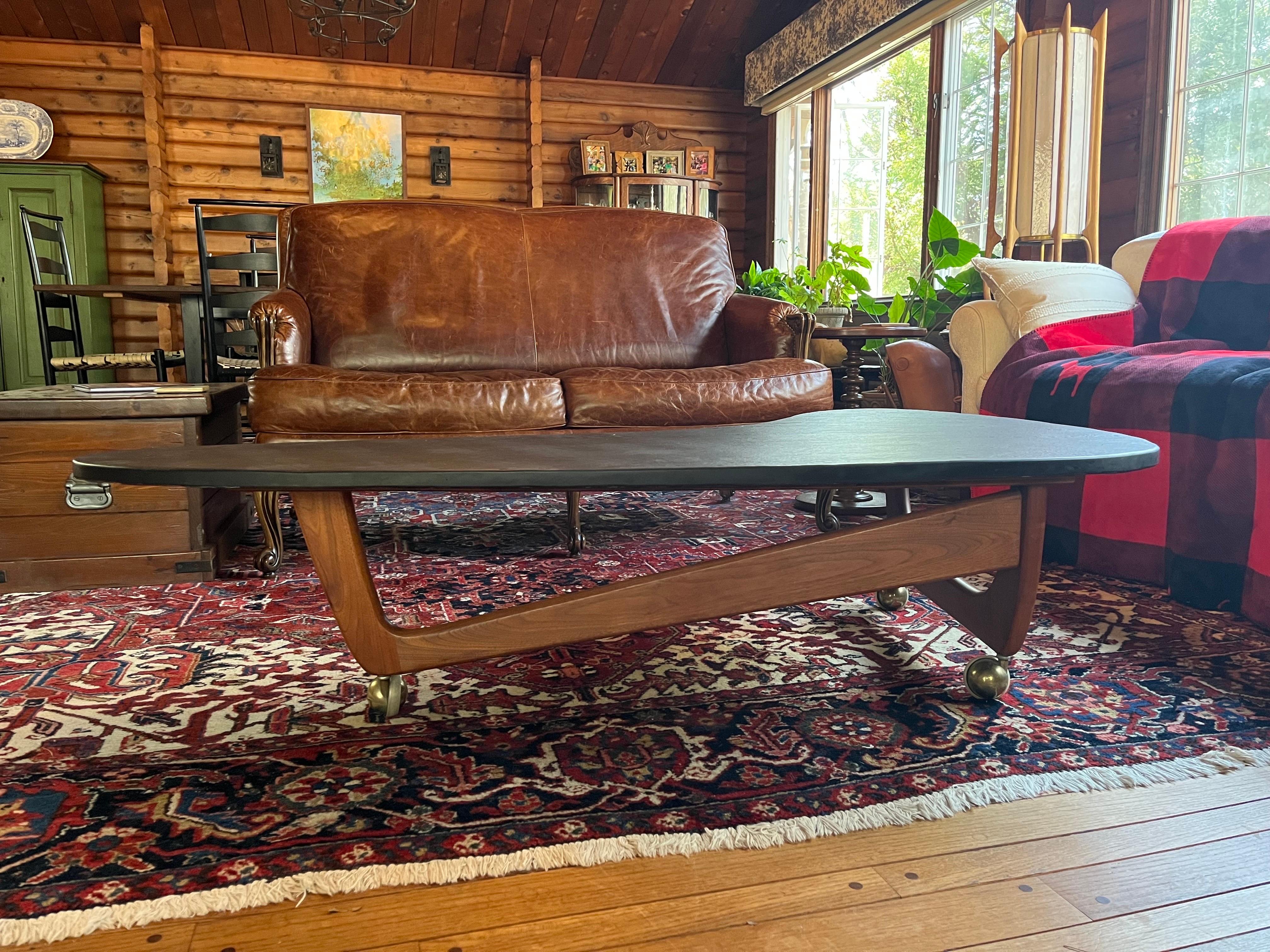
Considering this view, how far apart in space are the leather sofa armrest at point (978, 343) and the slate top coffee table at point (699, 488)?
1.20 meters

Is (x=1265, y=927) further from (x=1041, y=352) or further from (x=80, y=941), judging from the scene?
(x=1041, y=352)

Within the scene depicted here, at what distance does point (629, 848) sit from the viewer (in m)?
0.95

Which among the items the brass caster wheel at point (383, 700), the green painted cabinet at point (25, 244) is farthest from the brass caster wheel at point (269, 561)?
the green painted cabinet at point (25, 244)

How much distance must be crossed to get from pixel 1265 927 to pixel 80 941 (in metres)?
1.05

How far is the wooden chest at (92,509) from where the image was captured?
6.50ft

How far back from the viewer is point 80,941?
31.5 inches

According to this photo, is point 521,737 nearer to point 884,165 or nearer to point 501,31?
point 884,165

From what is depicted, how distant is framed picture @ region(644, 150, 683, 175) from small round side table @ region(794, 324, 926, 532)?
3.73 meters

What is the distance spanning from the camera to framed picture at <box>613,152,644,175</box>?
20.8 ft

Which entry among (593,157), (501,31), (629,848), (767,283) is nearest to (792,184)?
(593,157)

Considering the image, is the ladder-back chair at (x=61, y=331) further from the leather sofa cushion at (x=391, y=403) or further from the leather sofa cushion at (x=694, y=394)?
the leather sofa cushion at (x=694, y=394)

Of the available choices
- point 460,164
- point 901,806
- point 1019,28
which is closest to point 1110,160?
point 1019,28

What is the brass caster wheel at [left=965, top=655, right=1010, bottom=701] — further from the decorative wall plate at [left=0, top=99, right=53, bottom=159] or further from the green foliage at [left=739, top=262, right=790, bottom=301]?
the decorative wall plate at [left=0, top=99, right=53, bottom=159]

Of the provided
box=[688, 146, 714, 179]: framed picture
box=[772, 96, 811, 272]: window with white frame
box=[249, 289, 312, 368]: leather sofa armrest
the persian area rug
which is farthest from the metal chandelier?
the persian area rug
